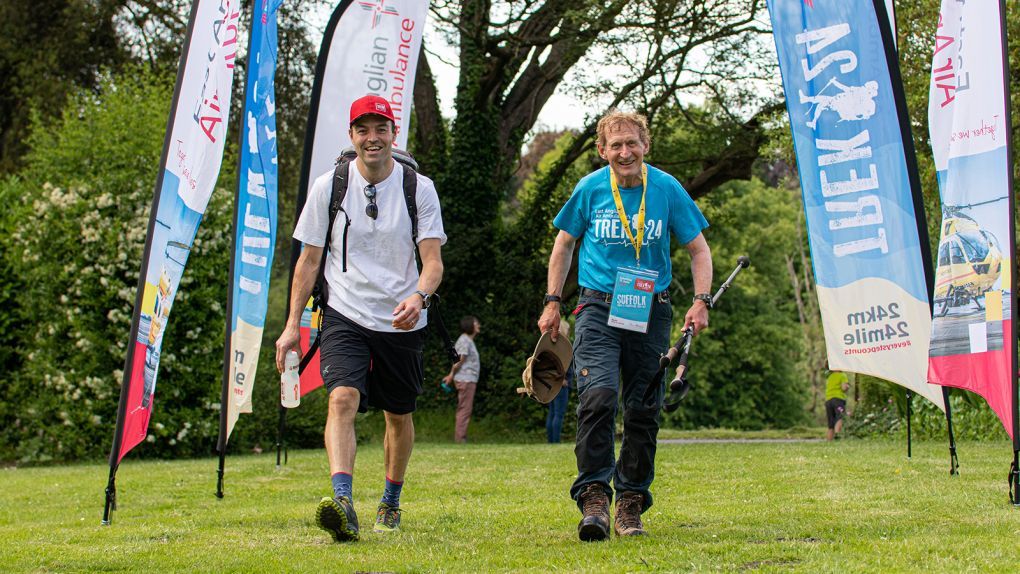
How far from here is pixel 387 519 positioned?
247 inches

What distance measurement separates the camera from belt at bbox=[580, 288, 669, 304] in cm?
591

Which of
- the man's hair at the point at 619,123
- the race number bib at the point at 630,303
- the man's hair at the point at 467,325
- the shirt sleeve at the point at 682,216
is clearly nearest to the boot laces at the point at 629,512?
the race number bib at the point at 630,303

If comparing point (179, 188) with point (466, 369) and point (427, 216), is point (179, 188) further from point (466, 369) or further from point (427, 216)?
point (466, 369)

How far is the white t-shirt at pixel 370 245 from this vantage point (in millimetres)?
6008

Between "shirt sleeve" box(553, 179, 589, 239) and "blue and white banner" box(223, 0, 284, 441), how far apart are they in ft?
13.5

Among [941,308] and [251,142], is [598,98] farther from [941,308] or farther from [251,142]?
[941,308]

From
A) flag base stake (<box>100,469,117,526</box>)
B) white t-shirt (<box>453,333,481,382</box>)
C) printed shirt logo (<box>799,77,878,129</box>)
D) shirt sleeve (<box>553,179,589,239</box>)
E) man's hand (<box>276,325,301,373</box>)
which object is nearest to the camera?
man's hand (<box>276,325,301,373</box>)

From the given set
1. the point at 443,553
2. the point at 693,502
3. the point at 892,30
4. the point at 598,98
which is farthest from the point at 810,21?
the point at 598,98

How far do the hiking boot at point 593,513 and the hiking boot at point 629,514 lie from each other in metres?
0.14

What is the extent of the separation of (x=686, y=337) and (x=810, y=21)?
149 inches

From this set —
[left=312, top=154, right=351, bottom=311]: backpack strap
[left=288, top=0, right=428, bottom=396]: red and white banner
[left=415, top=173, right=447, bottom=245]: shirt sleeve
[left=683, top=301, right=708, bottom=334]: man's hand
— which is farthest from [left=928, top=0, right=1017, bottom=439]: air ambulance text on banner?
[left=288, top=0, right=428, bottom=396]: red and white banner

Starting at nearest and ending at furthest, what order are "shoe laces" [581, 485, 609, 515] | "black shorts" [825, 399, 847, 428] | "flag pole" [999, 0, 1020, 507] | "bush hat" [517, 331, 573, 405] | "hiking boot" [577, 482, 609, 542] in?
"hiking boot" [577, 482, 609, 542], "shoe laces" [581, 485, 609, 515], "bush hat" [517, 331, 573, 405], "flag pole" [999, 0, 1020, 507], "black shorts" [825, 399, 847, 428]

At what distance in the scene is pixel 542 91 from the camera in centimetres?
2427

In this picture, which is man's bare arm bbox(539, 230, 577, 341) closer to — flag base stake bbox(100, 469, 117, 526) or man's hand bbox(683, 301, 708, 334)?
man's hand bbox(683, 301, 708, 334)
